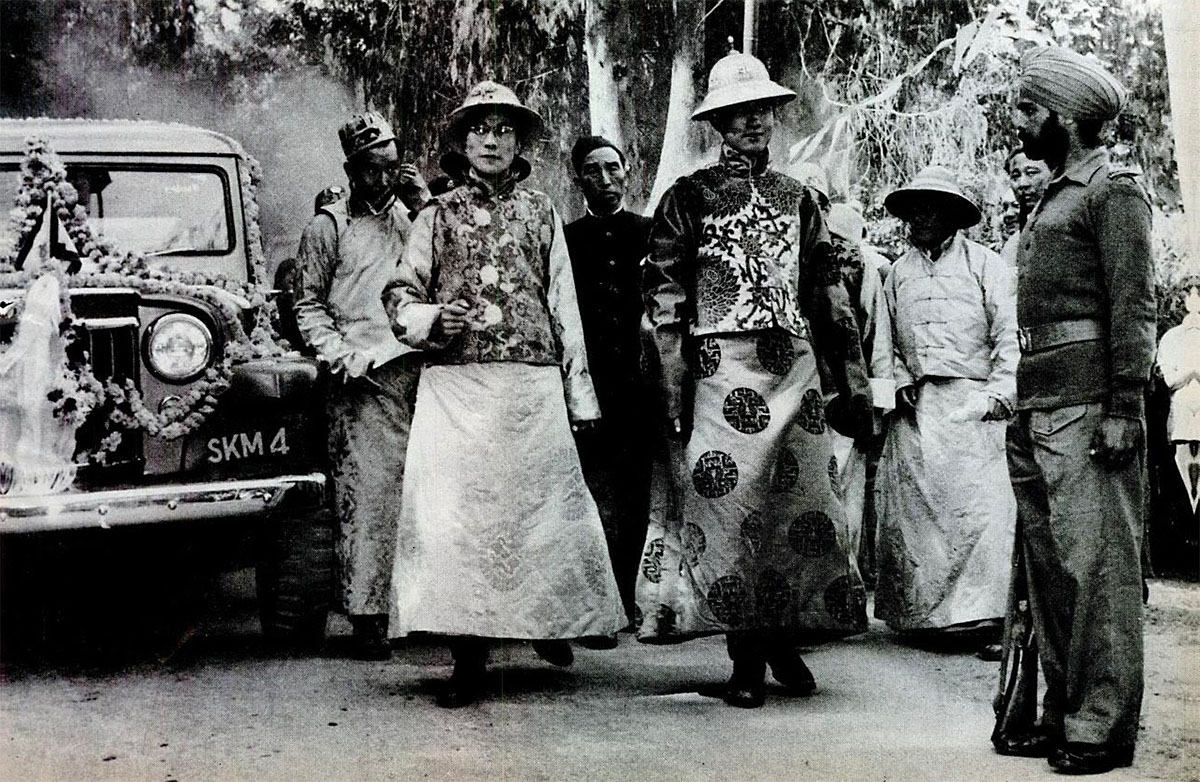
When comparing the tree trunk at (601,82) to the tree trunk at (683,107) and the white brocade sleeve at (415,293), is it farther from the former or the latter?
the white brocade sleeve at (415,293)

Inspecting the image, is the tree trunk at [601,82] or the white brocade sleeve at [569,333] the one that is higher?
the tree trunk at [601,82]

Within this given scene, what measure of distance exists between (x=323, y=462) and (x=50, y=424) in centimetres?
103

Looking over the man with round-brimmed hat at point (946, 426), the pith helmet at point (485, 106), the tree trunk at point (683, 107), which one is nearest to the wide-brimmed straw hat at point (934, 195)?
the man with round-brimmed hat at point (946, 426)

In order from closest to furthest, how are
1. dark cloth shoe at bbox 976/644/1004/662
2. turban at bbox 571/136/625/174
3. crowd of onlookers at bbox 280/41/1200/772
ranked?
crowd of onlookers at bbox 280/41/1200/772 < dark cloth shoe at bbox 976/644/1004/662 < turban at bbox 571/136/625/174

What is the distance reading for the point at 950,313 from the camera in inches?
192

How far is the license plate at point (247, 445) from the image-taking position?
4137mm

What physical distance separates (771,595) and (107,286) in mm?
2239

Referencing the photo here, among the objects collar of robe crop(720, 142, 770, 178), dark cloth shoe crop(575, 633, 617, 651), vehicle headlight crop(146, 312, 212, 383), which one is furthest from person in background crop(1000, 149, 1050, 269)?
vehicle headlight crop(146, 312, 212, 383)

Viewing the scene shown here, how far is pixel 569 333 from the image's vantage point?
13.1 feet

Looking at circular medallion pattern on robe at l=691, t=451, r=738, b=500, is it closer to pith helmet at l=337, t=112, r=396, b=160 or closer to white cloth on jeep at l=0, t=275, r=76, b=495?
pith helmet at l=337, t=112, r=396, b=160

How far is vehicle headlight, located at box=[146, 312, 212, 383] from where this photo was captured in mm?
4078

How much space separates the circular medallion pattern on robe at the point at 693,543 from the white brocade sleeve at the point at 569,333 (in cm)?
45

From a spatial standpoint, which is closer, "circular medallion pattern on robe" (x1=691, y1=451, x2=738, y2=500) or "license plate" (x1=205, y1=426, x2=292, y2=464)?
"circular medallion pattern on robe" (x1=691, y1=451, x2=738, y2=500)

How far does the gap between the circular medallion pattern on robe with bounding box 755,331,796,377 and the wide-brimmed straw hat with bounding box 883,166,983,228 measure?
1.30 meters
